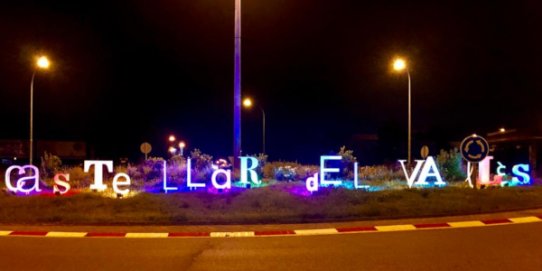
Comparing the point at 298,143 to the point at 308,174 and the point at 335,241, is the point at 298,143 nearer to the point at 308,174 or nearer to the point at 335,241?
the point at 308,174

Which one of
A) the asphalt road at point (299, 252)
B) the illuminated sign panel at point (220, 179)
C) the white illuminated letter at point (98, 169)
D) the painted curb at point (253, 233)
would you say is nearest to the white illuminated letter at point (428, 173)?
the illuminated sign panel at point (220, 179)

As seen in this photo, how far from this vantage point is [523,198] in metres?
18.7

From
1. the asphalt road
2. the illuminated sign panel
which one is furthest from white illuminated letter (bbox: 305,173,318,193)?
the asphalt road

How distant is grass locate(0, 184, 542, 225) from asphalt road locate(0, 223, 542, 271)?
2643mm

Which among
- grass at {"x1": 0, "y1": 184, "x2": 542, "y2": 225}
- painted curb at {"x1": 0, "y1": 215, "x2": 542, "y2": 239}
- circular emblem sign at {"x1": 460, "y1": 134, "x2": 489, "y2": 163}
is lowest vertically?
painted curb at {"x1": 0, "y1": 215, "x2": 542, "y2": 239}

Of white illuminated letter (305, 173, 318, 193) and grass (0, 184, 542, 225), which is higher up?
white illuminated letter (305, 173, 318, 193)

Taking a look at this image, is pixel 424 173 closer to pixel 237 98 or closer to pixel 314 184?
pixel 314 184

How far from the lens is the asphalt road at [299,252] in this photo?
→ 925 cm

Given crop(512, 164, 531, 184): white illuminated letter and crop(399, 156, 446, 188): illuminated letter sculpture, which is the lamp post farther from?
crop(512, 164, 531, 184): white illuminated letter

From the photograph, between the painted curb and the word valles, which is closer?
the painted curb

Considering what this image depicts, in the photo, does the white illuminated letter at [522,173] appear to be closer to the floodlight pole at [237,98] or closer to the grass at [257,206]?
the grass at [257,206]

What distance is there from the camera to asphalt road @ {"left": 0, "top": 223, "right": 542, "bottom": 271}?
9.25m

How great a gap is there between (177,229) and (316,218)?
374 centimetres

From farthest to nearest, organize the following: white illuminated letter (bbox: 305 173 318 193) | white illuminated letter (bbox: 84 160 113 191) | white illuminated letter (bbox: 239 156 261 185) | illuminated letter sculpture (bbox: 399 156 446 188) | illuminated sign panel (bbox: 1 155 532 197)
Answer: illuminated letter sculpture (bbox: 399 156 446 188)
white illuminated letter (bbox: 239 156 261 185)
white illuminated letter (bbox: 84 160 113 191)
illuminated sign panel (bbox: 1 155 532 197)
white illuminated letter (bbox: 305 173 318 193)
